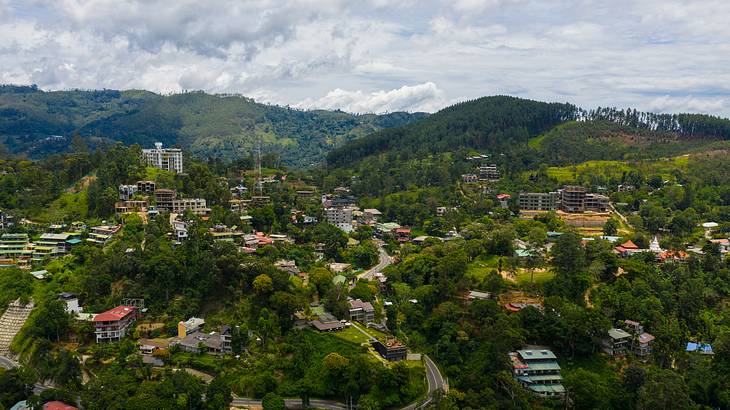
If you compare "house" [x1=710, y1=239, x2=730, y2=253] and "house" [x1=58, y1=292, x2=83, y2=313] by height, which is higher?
"house" [x1=710, y1=239, x2=730, y2=253]

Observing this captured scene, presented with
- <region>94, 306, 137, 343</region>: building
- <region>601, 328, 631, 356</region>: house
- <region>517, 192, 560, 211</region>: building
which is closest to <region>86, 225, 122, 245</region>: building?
<region>94, 306, 137, 343</region>: building

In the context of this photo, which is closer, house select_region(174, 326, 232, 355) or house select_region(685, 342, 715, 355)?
house select_region(685, 342, 715, 355)

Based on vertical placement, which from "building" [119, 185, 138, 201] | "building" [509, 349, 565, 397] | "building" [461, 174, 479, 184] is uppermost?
"building" [461, 174, 479, 184]

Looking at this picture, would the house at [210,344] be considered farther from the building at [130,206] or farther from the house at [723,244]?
the house at [723,244]

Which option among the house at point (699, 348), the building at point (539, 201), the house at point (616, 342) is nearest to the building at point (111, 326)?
the house at point (616, 342)

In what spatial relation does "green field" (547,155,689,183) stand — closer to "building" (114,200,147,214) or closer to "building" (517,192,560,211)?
"building" (517,192,560,211)

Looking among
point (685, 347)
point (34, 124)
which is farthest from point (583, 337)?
point (34, 124)

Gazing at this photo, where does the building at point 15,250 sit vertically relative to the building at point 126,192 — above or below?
below
